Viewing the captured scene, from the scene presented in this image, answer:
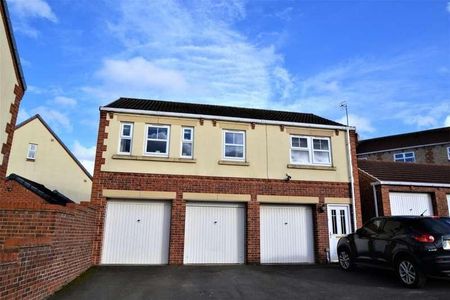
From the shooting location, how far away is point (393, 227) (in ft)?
30.2

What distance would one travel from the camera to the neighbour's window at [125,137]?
13.0m

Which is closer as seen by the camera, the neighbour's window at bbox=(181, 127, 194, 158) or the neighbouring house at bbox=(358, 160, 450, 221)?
the neighbour's window at bbox=(181, 127, 194, 158)

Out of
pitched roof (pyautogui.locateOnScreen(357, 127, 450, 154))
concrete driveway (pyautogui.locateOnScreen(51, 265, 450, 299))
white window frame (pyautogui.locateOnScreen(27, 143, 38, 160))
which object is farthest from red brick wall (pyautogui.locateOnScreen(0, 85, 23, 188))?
pitched roof (pyautogui.locateOnScreen(357, 127, 450, 154))

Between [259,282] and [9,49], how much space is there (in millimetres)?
8502

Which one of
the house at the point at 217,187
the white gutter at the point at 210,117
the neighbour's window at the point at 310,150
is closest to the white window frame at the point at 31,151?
the house at the point at 217,187

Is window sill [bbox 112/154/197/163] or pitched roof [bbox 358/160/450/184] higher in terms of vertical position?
pitched roof [bbox 358/160/450/184]

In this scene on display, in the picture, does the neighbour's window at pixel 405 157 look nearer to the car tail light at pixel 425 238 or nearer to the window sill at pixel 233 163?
the window sill at pixel 233 163

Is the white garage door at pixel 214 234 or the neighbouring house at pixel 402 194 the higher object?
the neighbouring house at pixel 402 194

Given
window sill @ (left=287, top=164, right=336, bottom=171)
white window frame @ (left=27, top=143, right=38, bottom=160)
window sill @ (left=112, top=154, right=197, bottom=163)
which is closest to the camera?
window sill @ (left=112, top=154, right=197, bottom=163)

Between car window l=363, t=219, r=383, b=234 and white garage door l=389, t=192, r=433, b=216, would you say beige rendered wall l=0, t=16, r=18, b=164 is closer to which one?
car window l=363, t=219, r=383, b=234

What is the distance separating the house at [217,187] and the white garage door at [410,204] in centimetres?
246

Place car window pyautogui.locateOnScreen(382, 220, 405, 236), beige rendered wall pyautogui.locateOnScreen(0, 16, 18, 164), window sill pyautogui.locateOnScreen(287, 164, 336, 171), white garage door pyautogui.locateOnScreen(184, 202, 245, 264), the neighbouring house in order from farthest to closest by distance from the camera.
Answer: the neighbouring house, window sill pyautogui.locateOnScreen(287, 164, 336, 171), white garage door pyautogui.locateOnScreen(184, 202, 245, 264), car window pyautogui.locateOnScreen(382, 220, 405, 236), beige rendered wall pyautogui.locateOnScreen(0, 16, 18, 164)

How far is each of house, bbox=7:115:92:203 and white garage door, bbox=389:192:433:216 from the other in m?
20.6

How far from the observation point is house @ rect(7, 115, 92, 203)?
23.5m
